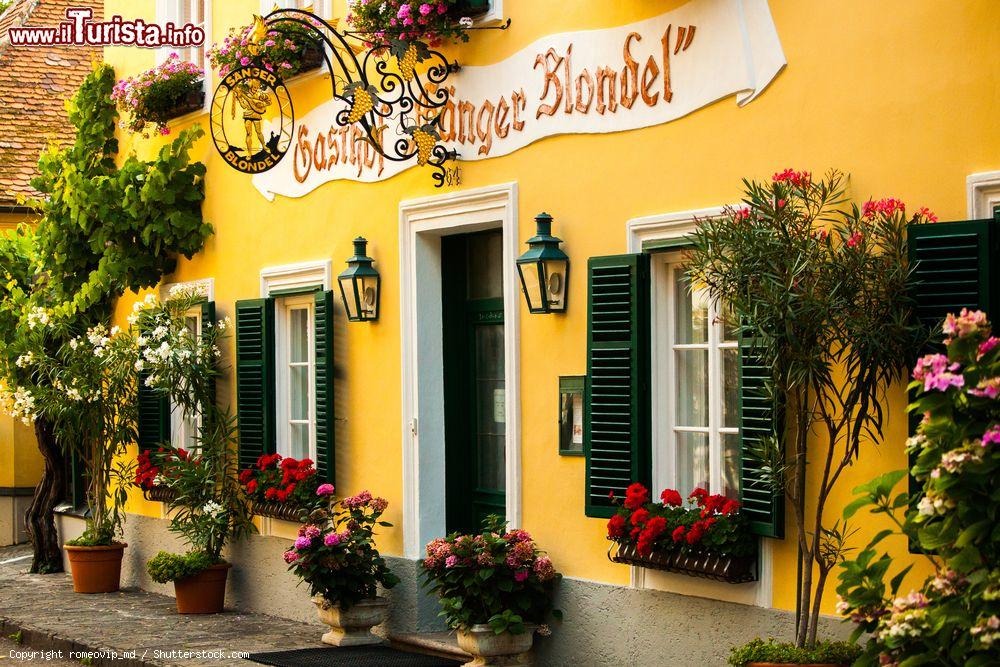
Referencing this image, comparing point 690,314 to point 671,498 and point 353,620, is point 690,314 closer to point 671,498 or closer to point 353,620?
point 671,498

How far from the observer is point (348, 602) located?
920cm

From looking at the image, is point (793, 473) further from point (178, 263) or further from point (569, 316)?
point (178, 263)

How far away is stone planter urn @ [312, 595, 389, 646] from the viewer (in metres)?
9.24

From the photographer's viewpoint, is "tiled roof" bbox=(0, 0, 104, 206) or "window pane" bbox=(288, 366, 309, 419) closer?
"window pane" bbox=(288, 366, 309, 419)

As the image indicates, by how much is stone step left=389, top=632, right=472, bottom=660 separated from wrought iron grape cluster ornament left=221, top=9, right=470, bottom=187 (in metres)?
2.88

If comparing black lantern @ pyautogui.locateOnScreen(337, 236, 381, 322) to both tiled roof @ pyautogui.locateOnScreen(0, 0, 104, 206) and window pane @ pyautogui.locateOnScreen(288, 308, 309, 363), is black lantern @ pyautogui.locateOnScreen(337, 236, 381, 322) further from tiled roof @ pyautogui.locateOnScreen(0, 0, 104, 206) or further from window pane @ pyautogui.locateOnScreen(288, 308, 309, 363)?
tiled roof @ pyautogui.locateOnScreen(0, 0, 104, 206)

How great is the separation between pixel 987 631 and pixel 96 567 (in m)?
9.30

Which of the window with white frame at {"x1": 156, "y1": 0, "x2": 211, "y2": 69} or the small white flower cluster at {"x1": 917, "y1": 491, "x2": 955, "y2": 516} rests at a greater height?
the window with white frame at {"x1": 156, "y1": 0, "x2": 211, "y2": 69}

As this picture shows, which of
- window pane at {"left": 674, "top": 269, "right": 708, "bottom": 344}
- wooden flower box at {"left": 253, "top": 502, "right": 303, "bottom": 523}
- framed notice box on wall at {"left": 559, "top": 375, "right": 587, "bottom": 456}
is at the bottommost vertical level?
wooden flower box at {"left": 253, "top": 502, "right": 303, "bottom": 523}

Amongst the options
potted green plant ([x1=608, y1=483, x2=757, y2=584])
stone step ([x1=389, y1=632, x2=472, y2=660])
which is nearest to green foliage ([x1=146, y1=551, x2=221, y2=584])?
stone step ([x1=389, y1=632, x2=472, y2=660])

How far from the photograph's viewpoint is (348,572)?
9.16m

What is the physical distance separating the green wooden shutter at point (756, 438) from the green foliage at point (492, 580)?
154cm

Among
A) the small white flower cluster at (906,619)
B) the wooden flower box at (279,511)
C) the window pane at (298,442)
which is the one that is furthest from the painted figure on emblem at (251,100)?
the small white flower cluster at (906,619)

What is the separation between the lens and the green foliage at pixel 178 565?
35.8 ft
